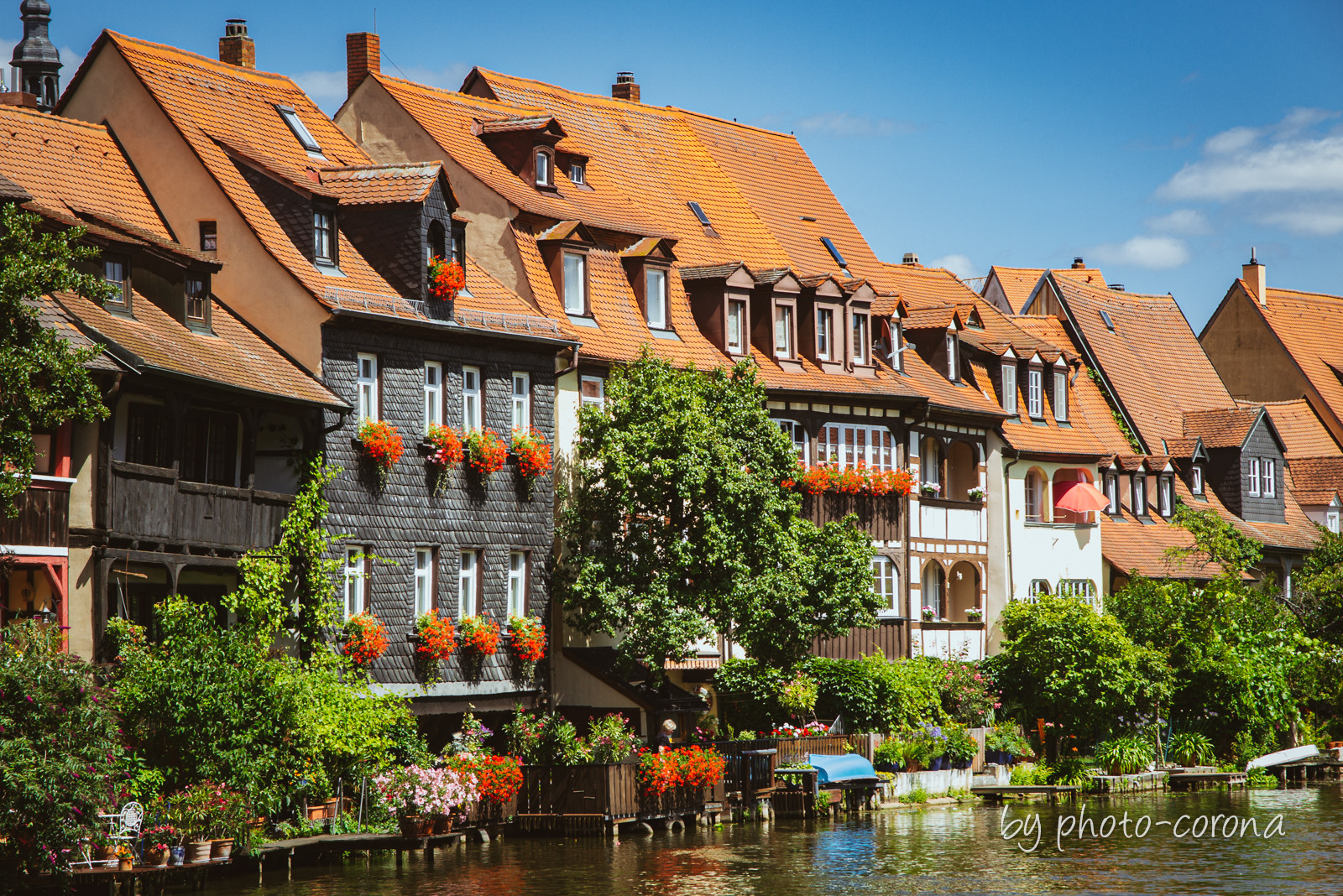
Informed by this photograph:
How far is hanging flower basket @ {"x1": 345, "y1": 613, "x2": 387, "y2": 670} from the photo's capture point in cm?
3216

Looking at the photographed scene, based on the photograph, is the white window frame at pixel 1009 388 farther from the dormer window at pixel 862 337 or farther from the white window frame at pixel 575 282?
the white window frame at pixel 575 282

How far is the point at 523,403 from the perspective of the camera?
3700 cm

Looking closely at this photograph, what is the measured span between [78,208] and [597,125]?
18.6m

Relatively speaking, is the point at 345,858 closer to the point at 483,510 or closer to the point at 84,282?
the point at 483,510

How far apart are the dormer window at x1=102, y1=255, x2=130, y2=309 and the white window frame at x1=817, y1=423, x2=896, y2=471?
19.4 m

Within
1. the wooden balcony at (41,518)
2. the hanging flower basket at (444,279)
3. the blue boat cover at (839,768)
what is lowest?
the blue boat cover at (839,768)

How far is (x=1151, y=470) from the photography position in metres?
58.7

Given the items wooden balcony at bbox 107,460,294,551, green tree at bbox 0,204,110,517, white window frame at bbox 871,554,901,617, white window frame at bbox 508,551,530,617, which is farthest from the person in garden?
green tree at bbox 0,204,110,517

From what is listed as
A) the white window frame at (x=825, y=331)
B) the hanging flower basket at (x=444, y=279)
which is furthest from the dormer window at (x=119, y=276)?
the white window frame at (x=825, y=331)

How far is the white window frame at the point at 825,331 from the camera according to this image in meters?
45.3

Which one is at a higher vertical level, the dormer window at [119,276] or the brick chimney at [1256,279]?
the brick chimney at [1256,279]

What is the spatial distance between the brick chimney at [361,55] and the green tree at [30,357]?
61.1ft

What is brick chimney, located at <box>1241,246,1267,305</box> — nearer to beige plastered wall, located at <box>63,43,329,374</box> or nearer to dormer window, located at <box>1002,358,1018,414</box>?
dormer window, located at <box>1002,358,1018,414</box>

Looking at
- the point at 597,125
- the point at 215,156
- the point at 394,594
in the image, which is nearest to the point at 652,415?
the point at 394,594
